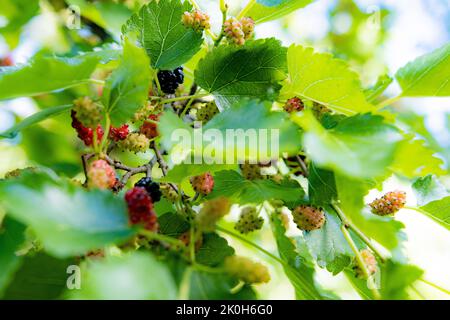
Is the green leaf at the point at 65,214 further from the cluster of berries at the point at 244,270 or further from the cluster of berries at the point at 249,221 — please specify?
the cluster of berries at the point at 249,221

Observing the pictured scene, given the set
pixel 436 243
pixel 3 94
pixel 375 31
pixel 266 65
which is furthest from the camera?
pixel 375 31

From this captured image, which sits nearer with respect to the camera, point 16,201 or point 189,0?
point 16,201

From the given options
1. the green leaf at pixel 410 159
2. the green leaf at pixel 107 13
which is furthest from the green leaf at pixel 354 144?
the green leaf at pixel 107 13

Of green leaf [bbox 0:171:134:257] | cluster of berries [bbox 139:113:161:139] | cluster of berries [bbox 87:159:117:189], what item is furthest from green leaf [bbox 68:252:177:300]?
cluster of berries [bbox 139:113:161:139]

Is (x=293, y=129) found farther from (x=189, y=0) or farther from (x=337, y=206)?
(x=189, y=0)

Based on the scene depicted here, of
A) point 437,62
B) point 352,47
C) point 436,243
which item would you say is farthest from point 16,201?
point 352,47

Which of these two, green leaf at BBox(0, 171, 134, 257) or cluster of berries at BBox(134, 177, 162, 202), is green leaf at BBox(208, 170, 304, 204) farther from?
green leaf at BBox(0, 171, 134, 257)

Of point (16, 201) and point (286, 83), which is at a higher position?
point (286, 83)

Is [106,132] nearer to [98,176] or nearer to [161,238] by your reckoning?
[98,176]
